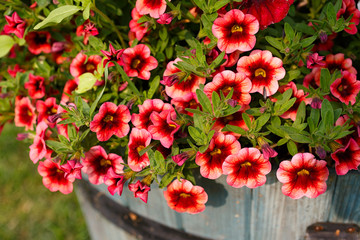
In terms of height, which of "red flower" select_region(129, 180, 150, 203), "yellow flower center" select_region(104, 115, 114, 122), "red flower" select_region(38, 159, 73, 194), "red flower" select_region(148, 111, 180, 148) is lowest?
"red flower" select_region(38, 159, 73, 194)

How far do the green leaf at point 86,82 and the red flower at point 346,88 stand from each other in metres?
0.67

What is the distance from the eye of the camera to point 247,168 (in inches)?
41.1

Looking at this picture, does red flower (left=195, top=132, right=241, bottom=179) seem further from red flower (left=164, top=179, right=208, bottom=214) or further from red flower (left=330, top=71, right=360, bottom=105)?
red flower (left=330, top=71, right=360, bottom=105)

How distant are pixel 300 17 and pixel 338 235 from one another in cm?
74

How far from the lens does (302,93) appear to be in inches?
44.2

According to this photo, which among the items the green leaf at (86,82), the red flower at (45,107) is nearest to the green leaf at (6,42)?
the red flower at (45,107)

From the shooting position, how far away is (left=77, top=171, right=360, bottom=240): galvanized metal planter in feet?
Answer: 3.79

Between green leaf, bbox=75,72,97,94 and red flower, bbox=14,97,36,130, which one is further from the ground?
green leaf, bbox=75,72,97,94

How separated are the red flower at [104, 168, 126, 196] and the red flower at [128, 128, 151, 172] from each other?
0.05 m

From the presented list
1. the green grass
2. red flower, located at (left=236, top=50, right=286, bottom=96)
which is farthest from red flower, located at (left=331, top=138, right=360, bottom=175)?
the green grass

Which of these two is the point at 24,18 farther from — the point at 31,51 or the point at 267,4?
the point at 267,4

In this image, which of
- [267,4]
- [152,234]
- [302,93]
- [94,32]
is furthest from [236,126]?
[152,234]

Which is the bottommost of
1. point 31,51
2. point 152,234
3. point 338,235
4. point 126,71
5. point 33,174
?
point 33,174

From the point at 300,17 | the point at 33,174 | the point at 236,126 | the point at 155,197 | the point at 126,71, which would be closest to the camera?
the point at 236,126
